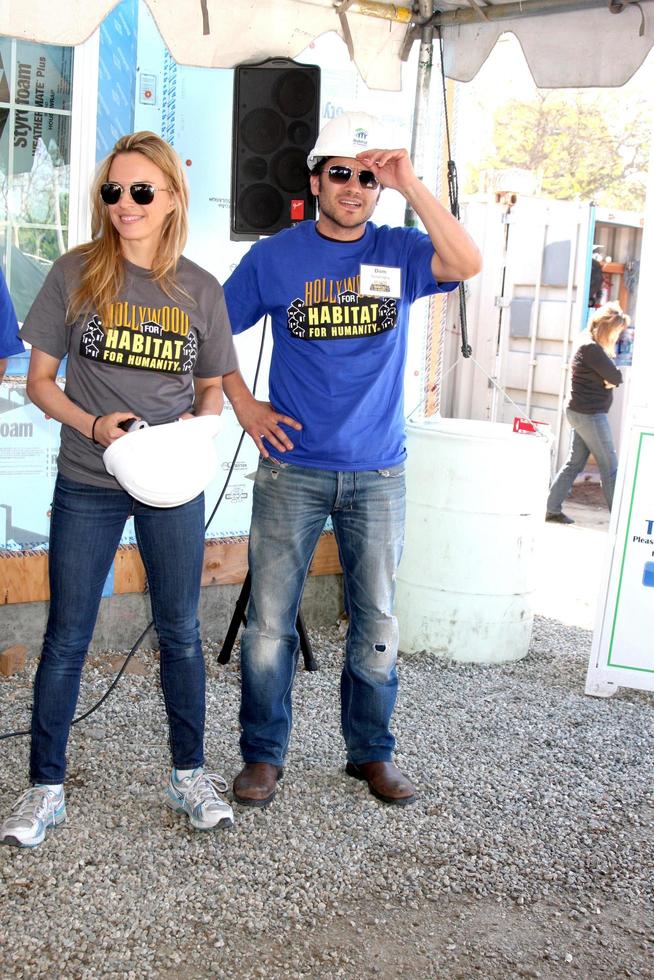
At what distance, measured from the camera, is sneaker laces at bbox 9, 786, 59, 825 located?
9.55ft

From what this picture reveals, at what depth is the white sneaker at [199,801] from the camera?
3.05m

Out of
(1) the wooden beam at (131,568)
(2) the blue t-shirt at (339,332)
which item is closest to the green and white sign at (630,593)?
(1) the wooden beam at (131,568)

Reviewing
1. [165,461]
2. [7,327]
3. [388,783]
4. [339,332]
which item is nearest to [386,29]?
[339,332]

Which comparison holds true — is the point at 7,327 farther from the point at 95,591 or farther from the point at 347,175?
the point at 347,175

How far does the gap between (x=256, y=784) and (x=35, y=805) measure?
2.24 feet

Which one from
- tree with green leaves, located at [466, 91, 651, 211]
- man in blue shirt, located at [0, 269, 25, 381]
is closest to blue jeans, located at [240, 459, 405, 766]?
man in blue shirt, located at [0, 269, 25, 381]

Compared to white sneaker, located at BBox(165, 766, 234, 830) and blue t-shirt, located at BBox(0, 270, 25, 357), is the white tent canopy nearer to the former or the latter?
blue t-shirt, located at BBox(0, 270, 25, 357)

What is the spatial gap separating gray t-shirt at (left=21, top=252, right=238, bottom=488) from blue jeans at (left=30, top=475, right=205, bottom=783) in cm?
10

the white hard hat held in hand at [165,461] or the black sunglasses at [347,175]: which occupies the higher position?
the black sunglasses at [347,175]

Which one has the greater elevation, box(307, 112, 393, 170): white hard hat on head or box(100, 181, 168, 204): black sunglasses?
box(307, 112, 393, 170): white hard hat on head

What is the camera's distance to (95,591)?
112 inches

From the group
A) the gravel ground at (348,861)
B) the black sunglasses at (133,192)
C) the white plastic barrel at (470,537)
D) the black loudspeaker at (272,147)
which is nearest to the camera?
the gravel ground at (348,861)

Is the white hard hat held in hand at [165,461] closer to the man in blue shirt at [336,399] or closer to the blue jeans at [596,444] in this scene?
the man in blue shirt at [336,399]

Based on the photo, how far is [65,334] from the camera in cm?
277
